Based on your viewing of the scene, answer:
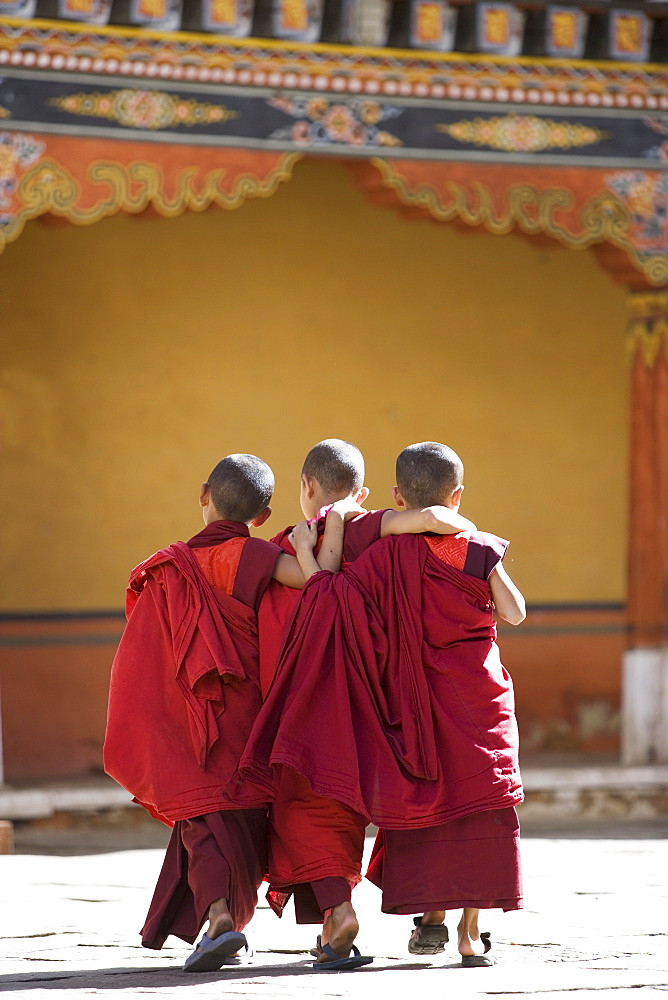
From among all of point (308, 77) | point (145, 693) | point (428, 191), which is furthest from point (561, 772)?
point (145, 693)

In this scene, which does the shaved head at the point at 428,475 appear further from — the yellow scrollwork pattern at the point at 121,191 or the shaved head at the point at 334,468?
the yellow scrollwork pattern at the point at 121,191

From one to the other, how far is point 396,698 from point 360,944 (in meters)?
0.78

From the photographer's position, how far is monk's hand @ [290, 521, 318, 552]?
151 inches

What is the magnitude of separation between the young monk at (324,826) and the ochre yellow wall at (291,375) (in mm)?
3702

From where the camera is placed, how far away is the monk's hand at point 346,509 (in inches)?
152

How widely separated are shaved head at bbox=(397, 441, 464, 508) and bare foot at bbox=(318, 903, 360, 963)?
1011 mm

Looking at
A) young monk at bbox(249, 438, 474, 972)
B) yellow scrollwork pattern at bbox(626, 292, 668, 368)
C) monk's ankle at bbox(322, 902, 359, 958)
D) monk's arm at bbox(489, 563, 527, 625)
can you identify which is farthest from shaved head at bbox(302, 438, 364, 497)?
yellow scrollwork pattern at bbox(626, 292, 668, 368)

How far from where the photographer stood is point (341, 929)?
3.64 meters

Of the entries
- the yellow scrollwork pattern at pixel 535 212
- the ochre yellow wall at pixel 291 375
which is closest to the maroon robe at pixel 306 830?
the yellow scrollwork pattern at pixel 535 212

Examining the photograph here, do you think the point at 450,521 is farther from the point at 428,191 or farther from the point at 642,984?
the point at 428,191

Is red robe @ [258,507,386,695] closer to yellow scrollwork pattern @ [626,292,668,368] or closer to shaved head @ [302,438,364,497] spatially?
shaved head @ [302,438,364,497]

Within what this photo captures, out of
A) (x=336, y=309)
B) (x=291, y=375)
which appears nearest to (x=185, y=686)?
(x=291, y=375)

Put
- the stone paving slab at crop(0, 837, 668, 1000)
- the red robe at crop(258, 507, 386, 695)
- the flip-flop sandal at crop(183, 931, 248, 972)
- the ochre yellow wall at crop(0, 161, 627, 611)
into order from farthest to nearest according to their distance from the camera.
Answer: the ochre yellow wall at crop(0, 161, 627, 611) → the red robe at crop(258, 507, 386, 695) → the flip-flop sandal at crop(183, 931, 248, 972) → the stone paving slab at crop(0, 837, 668, 1000)

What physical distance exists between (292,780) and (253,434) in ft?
13.5
